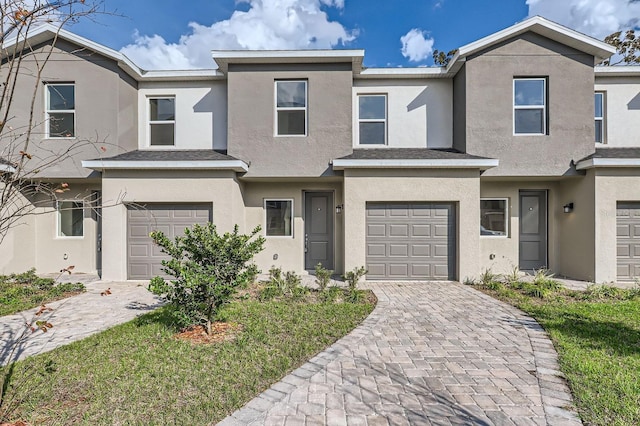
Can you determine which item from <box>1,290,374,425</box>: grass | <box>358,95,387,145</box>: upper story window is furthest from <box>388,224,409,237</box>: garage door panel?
<box>1,290,374,425</box>: grass

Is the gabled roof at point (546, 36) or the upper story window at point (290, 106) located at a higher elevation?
the gabled roof at point (546, 36)

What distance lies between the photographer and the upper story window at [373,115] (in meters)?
10.7

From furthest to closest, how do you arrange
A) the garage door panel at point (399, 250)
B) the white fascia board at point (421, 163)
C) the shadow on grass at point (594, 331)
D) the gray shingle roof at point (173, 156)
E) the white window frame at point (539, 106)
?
the white window frame at point (539, 106) < the garage door panel at point (399, 250) < the gray shingle roof at point (173, 156) < the white fascia board at point (421, 163) < the shadow on grass at point (594, 331)

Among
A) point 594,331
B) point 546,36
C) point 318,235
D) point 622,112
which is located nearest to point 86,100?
point 318,235

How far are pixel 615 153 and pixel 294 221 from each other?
992 centimetres

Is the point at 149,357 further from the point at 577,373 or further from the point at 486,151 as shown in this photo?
the point at 486,151

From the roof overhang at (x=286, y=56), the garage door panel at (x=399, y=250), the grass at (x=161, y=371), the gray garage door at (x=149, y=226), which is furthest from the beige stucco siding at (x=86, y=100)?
the garage door panel at (x=399, y=250)

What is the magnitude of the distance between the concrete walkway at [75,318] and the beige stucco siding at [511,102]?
9.90 m

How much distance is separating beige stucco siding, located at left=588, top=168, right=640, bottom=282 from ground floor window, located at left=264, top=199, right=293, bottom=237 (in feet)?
29.4

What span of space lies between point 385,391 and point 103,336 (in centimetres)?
443

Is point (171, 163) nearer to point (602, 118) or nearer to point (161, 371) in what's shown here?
point (161, 371)

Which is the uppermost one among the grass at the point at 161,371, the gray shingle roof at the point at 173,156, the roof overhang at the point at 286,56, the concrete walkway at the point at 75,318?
the roof overhang at the point at 286,56

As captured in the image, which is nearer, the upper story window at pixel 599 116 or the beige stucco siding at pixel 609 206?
the beige stucco siding at pixel 609 206

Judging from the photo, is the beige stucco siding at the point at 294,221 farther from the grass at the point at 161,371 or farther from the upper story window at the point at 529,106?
the upper story window at the point at 529,106
